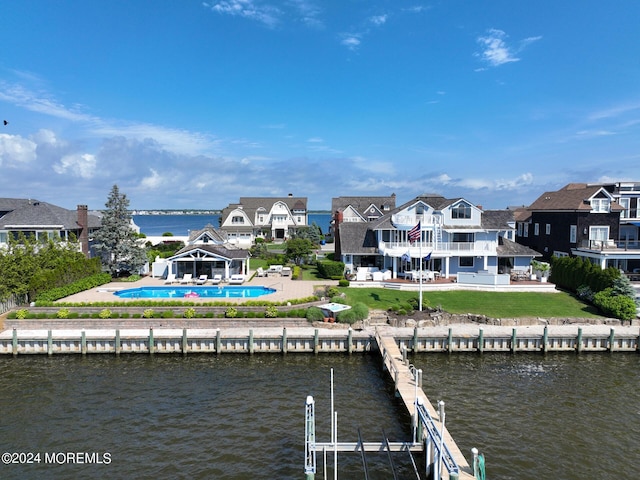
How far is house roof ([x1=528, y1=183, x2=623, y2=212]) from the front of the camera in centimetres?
4234

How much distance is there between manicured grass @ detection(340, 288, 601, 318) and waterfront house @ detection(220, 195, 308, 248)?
41.4 meters

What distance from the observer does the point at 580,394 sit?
21.0 m

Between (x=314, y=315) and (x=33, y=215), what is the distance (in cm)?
3669

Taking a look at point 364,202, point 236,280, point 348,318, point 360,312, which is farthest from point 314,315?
point 364,202

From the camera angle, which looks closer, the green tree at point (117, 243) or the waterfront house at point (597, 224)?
the waterfront house at point (597, 224)

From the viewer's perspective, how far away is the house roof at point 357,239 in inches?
1761

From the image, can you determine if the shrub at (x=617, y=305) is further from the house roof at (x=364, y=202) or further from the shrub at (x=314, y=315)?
the house roof at (x=364, y=202)

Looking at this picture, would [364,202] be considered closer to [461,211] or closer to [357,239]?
[357,239]

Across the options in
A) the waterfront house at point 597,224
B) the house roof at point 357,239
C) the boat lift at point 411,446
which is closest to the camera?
the boat lift at point 411,446

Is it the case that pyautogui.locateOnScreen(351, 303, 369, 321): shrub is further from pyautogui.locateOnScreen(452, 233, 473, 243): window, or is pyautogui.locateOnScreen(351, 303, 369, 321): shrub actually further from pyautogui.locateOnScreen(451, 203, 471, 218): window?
pyautogui.locateOnScreen(451, 203, 471, 218): window

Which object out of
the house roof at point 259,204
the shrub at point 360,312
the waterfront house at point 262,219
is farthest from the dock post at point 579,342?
the house roof at point 259,204

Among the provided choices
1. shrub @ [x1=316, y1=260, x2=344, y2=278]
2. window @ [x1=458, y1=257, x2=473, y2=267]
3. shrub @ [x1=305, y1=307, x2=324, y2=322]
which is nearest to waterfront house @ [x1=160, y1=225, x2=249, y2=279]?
shrub @ [x1=316, y1=260, x2=344, y2=278]

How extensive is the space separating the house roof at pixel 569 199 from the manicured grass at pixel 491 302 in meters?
11.6

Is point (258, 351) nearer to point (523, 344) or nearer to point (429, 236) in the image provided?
point (523, 344)
